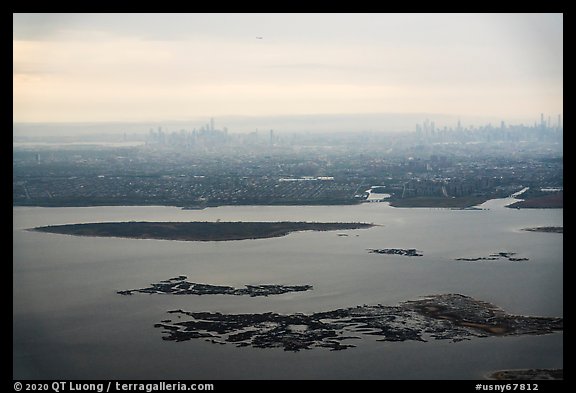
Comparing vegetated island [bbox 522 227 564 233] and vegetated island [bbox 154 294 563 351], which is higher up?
vegetated island [bbox 522 227 564 233]

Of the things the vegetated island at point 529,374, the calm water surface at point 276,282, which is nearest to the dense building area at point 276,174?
the calm water surface at point 276,282

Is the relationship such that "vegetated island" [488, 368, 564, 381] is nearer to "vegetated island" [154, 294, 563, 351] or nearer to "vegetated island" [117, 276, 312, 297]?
"vegetated island" [154, 294, 563, 351]

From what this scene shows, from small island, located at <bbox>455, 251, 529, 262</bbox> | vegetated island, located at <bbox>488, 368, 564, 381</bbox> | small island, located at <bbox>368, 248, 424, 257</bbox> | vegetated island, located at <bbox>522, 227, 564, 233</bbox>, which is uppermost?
small island, located at <bbox>368, 248, 424, 257</bbox>

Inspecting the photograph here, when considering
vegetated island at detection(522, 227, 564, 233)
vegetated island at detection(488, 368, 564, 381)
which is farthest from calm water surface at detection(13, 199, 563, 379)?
vegetated island at detection(522, 227, 564, 233)

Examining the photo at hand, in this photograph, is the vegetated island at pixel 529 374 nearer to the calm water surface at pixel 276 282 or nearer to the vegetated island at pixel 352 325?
the calm water surface at pixel 276 282

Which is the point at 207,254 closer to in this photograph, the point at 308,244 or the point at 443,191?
the point at 308,244

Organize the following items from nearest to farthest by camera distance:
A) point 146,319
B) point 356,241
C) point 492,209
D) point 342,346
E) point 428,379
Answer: point 428,379
point 342,346
point 146,319
point 356,241
point 492,209

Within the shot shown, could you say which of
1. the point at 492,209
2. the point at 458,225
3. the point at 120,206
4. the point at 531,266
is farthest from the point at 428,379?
the point at 120,206

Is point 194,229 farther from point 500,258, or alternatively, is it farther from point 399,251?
point 500,258
